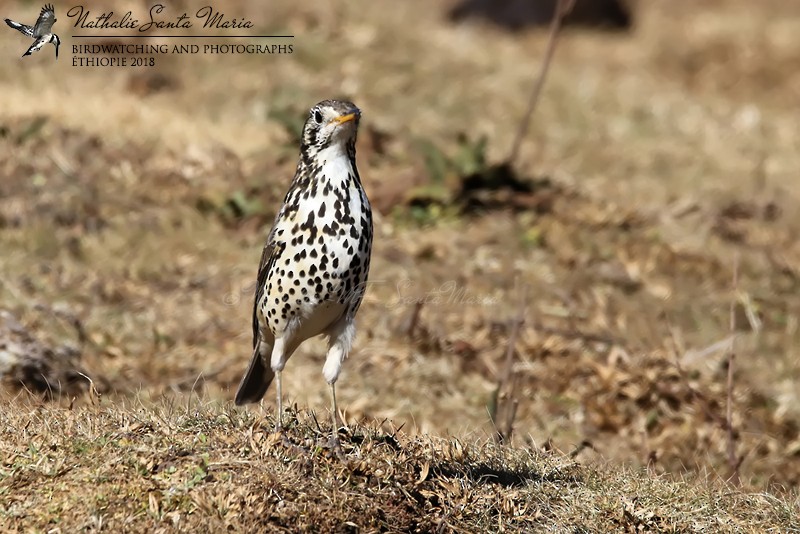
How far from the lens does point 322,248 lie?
583 centimetres

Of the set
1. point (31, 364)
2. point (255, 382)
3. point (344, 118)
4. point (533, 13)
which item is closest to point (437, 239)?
point (31, 364)

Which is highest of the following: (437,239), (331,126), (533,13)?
(331,126)

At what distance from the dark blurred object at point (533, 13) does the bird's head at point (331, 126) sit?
17.5 m

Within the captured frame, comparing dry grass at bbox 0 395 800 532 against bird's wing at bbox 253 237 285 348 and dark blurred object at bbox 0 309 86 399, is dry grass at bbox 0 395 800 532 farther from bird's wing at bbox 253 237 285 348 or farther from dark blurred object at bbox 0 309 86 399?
dark blurred object at bbox 0 309 86 399

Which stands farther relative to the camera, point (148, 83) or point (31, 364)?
point (148, 83)

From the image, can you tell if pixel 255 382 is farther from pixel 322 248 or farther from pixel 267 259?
pixel 322 248

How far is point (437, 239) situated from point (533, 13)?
507 inches

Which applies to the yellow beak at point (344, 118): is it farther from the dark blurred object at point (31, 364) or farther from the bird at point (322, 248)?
the dark blurred object at point (31, 364)

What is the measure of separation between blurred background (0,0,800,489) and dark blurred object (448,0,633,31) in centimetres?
444

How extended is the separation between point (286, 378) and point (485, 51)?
11097mm

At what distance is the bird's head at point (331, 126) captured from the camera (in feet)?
19.7

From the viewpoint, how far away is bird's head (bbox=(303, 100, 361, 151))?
19.7ft

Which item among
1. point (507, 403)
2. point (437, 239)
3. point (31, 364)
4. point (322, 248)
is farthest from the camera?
point (437, 239)

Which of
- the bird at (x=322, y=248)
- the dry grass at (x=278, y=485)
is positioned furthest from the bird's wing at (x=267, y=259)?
the dry grass at (x=278, y=485)
